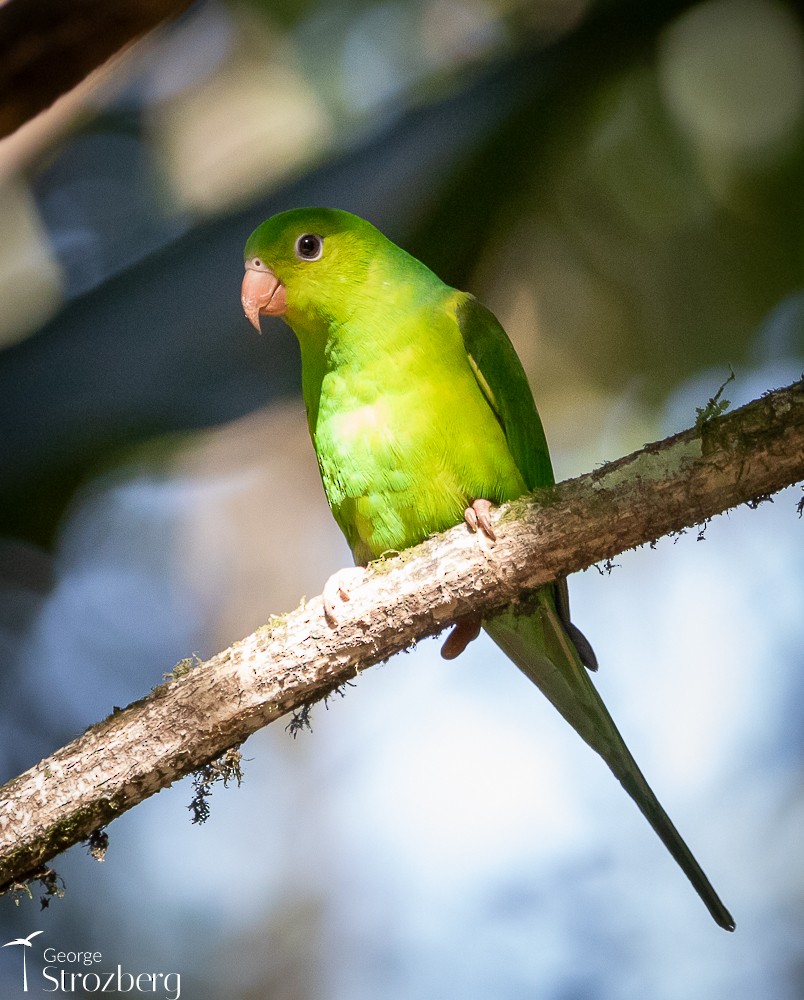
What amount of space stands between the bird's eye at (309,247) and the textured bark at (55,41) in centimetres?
97

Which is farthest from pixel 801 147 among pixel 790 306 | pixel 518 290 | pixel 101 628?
pixel 101 628

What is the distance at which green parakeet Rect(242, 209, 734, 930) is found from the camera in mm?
→ 3094

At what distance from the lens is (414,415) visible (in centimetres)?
312

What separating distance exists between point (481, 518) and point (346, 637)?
507mm

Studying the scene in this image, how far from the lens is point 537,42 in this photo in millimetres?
5395

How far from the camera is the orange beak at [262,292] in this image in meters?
3.46

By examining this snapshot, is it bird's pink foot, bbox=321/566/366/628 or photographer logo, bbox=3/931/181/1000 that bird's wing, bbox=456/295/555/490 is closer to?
bird's pink foot, bbox=321/566/366/628

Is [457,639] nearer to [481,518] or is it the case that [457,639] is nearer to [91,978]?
[481,518]

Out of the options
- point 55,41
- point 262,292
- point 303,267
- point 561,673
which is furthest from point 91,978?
point 55,41

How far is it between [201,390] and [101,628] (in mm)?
1704

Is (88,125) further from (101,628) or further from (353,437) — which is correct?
(353,437)

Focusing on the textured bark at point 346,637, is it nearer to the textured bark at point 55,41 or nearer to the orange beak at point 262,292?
the orange beak at point 262,292

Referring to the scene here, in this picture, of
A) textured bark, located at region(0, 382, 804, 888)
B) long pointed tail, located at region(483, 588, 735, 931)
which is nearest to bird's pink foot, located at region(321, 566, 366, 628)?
textured bark, located at region(0, 382, 804, 888)

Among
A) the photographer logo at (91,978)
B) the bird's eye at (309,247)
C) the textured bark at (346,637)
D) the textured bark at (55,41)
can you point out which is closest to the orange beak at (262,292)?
the bird's eye at (309,247)
